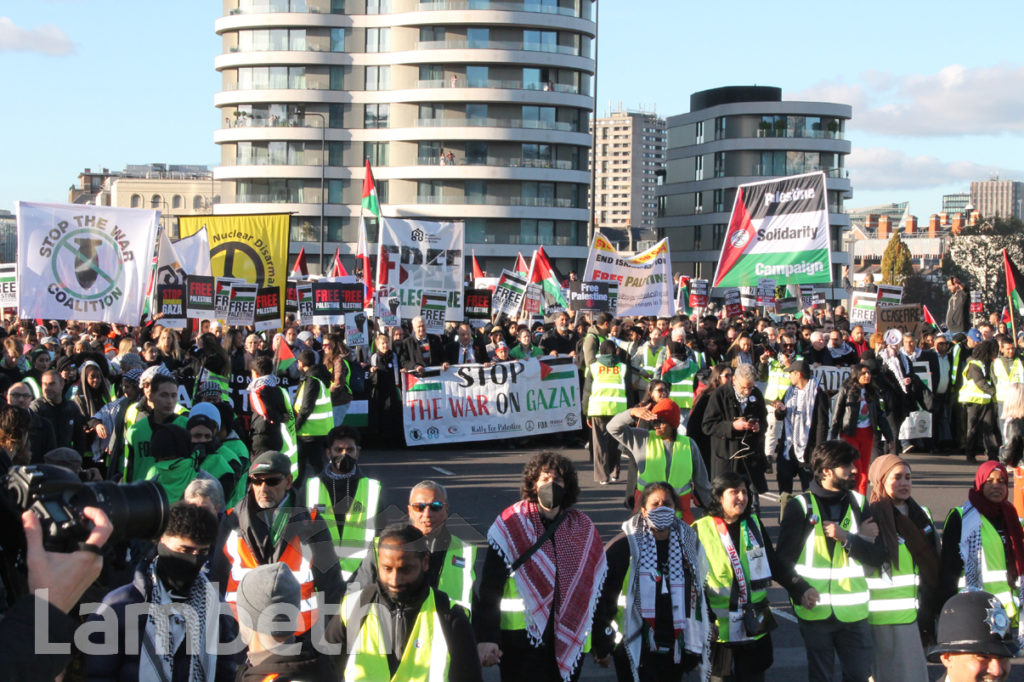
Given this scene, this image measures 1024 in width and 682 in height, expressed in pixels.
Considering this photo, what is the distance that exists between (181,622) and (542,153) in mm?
69422

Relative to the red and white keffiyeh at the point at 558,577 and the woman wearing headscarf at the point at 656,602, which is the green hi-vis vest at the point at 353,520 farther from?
the woman wearing headscarf at the point at 656,602

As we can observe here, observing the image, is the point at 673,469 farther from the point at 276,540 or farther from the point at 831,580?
the point at 276,540

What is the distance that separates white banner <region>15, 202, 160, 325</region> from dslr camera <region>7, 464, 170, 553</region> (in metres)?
11.7

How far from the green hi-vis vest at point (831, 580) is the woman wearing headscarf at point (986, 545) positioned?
900 millimetres

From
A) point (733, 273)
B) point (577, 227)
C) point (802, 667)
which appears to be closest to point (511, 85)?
point (577, 227)

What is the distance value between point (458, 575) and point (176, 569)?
1.38m

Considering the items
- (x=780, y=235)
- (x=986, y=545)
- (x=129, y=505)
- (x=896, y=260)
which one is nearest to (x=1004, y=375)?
(x=780, y=235)

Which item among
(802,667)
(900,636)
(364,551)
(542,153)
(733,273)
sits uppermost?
(542,153)

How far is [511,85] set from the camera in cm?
7175

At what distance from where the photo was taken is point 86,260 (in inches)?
561

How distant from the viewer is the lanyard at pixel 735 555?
5887 millimetres

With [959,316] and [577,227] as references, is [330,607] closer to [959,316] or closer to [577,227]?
[959,316]

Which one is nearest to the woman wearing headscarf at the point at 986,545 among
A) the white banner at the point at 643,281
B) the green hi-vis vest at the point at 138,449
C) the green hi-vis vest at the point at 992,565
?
the green hi-vis vest at the point at 992,565

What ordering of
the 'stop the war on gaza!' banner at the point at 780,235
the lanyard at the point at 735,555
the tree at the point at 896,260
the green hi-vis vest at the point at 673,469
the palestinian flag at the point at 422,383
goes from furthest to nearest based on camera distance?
the tree at the point at 896,260 → the 'stop the war on gaza!' banner at the point at 780,235 → the palestinian flag at the point at 422,383 → the green hi-vis vest at the point at 673,469 → the lanyard at the point at 735,555
